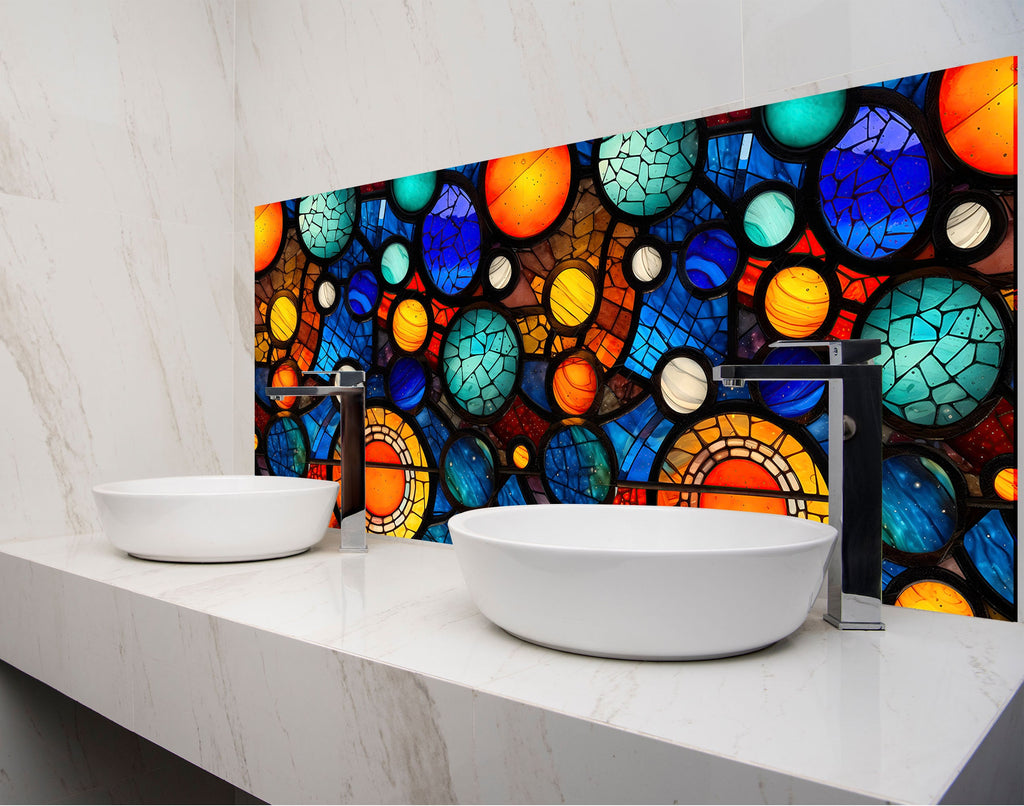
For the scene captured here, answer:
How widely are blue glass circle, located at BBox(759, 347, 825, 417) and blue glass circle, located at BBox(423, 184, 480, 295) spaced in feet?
2.04

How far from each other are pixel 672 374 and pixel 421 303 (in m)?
0.58

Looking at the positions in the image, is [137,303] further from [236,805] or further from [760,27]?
[760,27]

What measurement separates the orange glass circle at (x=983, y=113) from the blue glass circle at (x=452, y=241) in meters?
0.82

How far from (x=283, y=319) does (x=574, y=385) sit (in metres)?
0.84

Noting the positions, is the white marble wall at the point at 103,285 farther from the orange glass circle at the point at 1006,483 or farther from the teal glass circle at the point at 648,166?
the orange glass circle at the point at 1006,483

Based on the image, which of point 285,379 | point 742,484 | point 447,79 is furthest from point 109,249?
point 742,484

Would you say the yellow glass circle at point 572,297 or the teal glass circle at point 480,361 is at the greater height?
the yellow glass circle at point 572,297

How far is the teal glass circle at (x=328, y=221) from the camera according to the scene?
174 cm

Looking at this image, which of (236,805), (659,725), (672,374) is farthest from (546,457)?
(236,805)

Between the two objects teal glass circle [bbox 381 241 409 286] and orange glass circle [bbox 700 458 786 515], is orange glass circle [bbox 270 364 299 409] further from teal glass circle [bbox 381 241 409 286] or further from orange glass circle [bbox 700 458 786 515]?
orange glass circle [bbox 700 458 786 515]

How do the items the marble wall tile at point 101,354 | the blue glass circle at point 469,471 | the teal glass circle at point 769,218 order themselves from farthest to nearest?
the marble wall tile at point 101,354, the blue glass circle at point 469,471, the teal glass circle at point 769,218

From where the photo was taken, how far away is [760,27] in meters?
1.21

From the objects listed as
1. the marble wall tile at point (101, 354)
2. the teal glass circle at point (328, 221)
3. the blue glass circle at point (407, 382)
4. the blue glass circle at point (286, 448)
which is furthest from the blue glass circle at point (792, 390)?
the marble wall tile at point (101, 354)

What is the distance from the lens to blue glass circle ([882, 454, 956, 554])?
3.50ft
